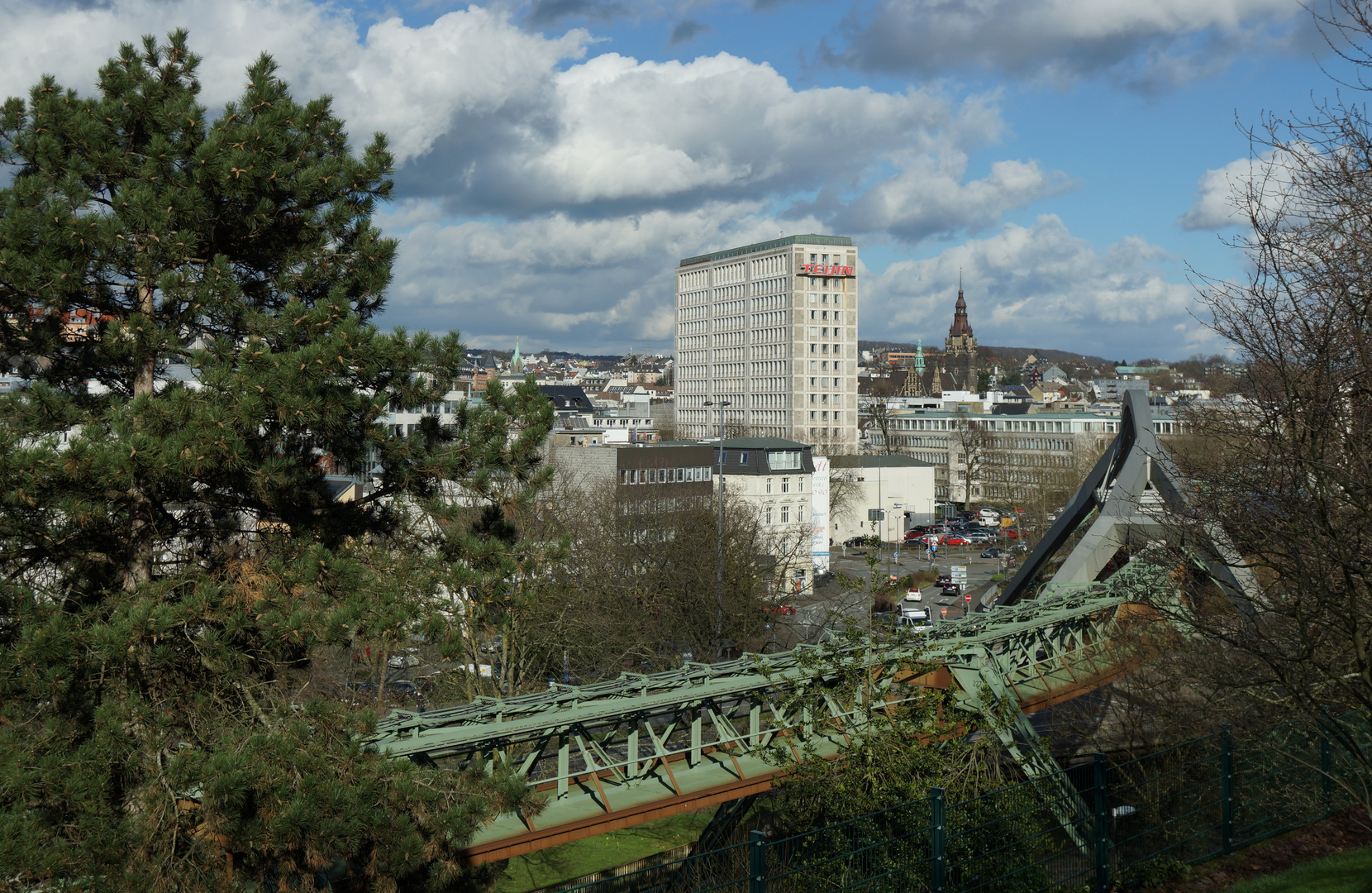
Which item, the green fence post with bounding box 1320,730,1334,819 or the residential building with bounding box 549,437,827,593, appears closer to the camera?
the green fence post with bounding box 1320,730,1334,819

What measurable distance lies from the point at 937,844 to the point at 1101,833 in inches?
79.2

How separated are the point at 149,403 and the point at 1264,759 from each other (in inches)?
440

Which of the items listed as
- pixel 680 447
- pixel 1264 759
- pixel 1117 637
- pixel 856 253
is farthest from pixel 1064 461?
pixel 1264 759

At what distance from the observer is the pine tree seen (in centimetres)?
816

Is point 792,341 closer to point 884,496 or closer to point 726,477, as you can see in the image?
point 884,496

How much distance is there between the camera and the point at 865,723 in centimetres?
999

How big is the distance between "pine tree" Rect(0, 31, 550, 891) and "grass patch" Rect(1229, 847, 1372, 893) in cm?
647

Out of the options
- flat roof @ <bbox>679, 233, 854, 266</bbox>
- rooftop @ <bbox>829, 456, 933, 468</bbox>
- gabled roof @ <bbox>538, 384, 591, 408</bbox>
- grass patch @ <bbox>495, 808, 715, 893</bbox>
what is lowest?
grass patch @ <bbox>495, 808, 715, 893</bbox>

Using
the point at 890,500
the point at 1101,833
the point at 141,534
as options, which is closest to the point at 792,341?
the point at 890,500

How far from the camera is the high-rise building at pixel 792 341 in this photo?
427 feet

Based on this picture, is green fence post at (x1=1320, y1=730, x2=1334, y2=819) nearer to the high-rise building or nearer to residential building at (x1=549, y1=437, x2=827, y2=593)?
residential building at (x1=549, y1=437, x2=827, y2=593)

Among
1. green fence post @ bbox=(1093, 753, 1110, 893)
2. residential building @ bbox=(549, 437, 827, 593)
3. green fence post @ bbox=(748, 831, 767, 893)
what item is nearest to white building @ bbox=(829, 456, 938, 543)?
residential building @ bbox=(549, 437, 827, 593)

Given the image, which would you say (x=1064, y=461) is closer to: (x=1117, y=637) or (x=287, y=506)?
(x=1117, y=637)

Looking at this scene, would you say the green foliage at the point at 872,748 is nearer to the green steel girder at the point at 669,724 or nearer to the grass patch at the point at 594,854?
the green steel girder at the point at 669,724
